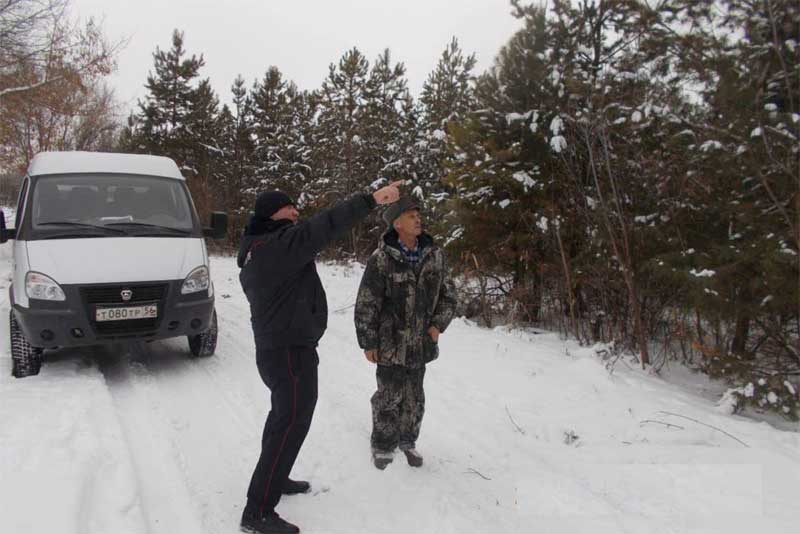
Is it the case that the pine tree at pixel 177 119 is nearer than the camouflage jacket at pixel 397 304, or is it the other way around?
the camouflage jacket at pixel 397 304

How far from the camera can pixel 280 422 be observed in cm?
296

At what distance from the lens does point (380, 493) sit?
3.45m

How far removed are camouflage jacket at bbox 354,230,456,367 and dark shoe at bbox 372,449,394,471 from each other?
680 millimetres

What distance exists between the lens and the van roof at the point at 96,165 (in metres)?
6.34

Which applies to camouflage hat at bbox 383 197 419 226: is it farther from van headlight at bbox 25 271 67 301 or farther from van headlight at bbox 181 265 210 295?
van headlight at bbox 25 271 67 301

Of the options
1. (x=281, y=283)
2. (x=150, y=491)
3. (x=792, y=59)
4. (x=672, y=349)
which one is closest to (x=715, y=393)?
(x=672, y=349)

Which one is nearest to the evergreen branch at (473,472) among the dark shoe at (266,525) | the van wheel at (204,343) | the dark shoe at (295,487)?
the dark shoe at (295,487)

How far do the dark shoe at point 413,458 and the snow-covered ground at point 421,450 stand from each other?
0.05 meters

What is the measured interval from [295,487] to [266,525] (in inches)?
19.6

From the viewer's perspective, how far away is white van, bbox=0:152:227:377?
16.8 feet

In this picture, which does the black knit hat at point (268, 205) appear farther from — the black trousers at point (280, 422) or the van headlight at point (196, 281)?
the van headlight at point (196, 281)

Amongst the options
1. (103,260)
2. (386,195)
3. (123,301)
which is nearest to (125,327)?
(123,301)

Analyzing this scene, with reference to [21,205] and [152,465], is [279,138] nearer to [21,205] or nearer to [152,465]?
[21,205]

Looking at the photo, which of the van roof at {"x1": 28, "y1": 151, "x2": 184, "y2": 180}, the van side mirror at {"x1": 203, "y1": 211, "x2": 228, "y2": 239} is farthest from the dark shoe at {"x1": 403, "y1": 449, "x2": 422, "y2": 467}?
the van roof at {"x1": 28, "y1": 151, "x2": 184, "y2": 180}
